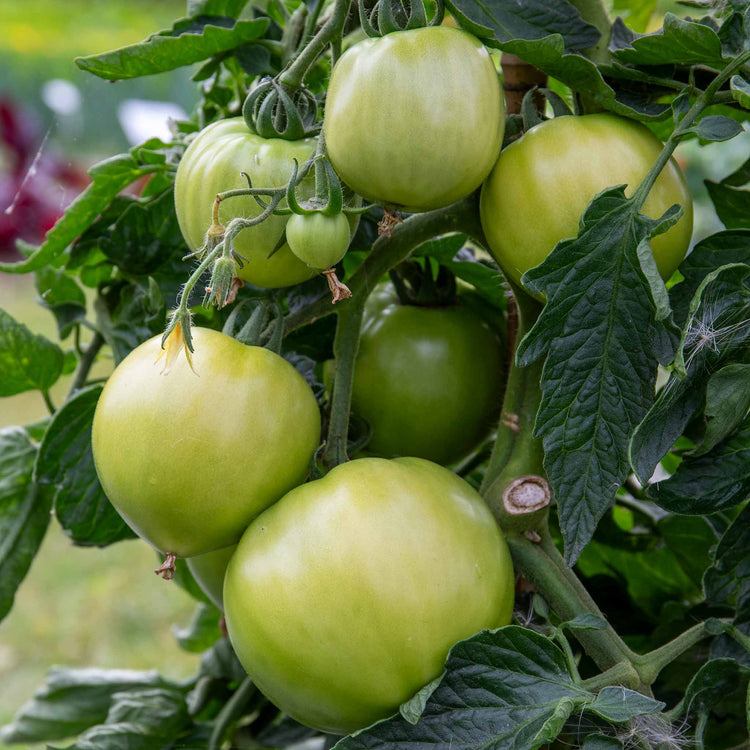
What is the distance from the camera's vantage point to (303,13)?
560mm

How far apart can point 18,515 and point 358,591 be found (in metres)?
0.32

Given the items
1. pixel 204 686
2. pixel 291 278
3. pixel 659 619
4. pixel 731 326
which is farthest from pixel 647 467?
pixel 204 686

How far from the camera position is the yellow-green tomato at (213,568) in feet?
1.76

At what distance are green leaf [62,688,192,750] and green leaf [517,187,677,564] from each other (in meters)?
0.42

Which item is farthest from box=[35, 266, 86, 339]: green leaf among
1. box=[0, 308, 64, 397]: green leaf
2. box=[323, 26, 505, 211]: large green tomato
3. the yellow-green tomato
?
box=[323, 26, 505, 211]: large green tomato

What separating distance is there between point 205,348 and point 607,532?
0.37m

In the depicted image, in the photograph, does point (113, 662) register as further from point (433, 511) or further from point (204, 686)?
point (433, 511)

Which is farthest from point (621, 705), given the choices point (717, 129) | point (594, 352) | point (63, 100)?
point (63, 100)

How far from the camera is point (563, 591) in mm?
492

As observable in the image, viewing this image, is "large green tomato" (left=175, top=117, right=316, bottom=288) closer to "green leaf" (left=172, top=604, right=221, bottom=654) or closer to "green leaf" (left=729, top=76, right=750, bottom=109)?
"green leaf" (left=729, top=76, right=750, bottom=109)

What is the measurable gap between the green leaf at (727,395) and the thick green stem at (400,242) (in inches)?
6.5

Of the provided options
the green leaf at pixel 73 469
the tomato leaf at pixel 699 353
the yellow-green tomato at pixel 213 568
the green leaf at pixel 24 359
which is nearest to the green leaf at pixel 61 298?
the green leaf at pixel 24 359

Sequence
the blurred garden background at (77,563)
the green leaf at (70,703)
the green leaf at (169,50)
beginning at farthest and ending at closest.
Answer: the blurred garden background at (77,563), the green leaf at (70,703), the green leaf at (169,50)

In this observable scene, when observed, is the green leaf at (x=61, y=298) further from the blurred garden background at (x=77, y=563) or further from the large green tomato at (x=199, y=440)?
Result: the large green tomato at (x=199, y=440)
